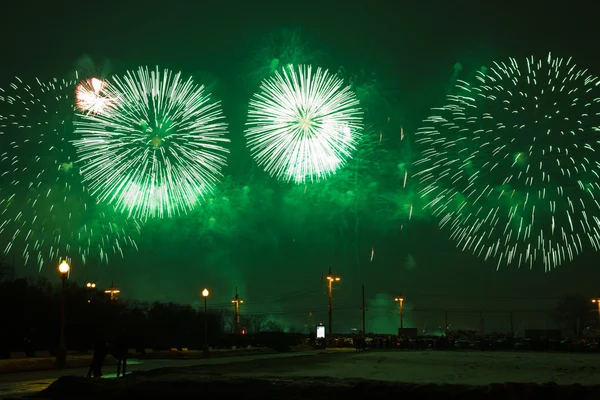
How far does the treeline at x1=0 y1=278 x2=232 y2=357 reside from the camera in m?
50.1

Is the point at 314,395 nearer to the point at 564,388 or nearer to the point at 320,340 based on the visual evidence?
the point at 564,388

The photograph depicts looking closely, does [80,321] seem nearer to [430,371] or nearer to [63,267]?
[63,267]

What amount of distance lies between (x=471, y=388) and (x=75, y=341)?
49176mm

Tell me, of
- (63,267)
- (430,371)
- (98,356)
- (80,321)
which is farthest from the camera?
(80,321)

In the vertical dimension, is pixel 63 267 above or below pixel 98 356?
above

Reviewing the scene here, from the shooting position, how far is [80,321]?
2312 inches

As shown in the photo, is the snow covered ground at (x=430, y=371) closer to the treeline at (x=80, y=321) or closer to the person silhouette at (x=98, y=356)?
the person silhouette at (x=98, y=356)

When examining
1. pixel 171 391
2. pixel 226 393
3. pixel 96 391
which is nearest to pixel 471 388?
pixel 226 393

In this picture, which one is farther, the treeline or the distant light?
the treeline

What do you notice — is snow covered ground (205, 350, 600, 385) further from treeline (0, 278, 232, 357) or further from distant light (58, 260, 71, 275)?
treeline (0, 278, 232, 357)

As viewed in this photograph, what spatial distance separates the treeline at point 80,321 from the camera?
50094 millimetres

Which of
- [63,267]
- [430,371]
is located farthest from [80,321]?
[430,371]

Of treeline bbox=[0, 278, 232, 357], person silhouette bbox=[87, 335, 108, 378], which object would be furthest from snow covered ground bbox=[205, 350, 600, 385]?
treeline bbox=[0, 278, 232, 357]

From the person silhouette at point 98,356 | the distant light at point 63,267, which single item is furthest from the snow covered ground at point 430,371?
the distant light at point 63,267
